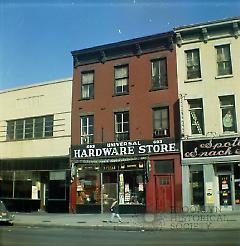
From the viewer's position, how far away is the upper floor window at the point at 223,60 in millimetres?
24547

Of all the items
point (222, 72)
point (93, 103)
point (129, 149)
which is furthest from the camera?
point (93, 103)

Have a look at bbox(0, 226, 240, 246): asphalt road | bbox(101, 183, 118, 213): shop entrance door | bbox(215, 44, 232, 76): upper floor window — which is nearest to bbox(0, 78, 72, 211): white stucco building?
bbox(101, 183, 118, 213): shop entrance door

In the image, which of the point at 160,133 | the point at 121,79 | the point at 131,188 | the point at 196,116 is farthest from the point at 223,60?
the point at 131,188

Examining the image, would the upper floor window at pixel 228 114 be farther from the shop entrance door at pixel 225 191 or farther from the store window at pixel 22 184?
the store window at pixel 22 184

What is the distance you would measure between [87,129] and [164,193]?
6461mm

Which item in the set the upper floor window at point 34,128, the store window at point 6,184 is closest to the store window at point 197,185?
the upper floor window at point 34,128

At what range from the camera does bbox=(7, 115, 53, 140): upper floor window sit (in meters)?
28.4

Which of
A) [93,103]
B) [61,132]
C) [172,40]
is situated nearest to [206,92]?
[172,40]

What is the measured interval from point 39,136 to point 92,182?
4.91 m

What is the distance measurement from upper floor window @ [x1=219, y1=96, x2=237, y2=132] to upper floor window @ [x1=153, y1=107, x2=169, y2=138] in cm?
324

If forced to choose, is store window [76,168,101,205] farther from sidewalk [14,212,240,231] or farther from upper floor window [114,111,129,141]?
sidewalk [14,212,240,231]

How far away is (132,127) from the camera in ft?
87.8

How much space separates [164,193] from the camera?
2539cm

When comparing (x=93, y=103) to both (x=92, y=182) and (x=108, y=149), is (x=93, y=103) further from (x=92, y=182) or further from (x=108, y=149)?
(x=92, y=182)
